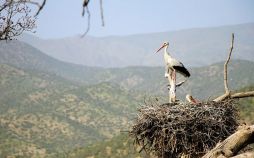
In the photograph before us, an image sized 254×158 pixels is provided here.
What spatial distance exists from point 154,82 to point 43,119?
3540 inches

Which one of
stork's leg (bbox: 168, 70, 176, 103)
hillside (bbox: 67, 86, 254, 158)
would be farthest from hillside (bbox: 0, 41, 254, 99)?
stork's leg (bbox: 168, 70, 176, 103)

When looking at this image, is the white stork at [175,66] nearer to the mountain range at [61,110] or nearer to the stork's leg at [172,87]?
the stork's leg at [172,87]

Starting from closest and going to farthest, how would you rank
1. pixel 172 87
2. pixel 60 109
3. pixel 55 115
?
1. pixel 172 87
2. pixel 55 115
3. pixel 60 109

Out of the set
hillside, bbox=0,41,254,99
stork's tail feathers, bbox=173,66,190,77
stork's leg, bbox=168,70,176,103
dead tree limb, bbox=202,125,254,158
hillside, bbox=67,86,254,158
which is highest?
hillside, bbox=0,41,254,99

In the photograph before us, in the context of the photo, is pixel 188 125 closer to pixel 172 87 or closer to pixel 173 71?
pixel 172 87

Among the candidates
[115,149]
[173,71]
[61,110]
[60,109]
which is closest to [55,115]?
[61,110]

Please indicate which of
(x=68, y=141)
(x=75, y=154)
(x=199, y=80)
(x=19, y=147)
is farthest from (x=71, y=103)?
(x=199, y=80)

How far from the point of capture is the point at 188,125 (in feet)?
32.1

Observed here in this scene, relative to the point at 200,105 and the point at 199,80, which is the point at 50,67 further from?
the point at 200,105

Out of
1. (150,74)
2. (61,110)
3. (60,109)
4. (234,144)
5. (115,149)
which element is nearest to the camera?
(234,144)

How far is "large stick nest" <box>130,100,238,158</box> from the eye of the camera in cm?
971

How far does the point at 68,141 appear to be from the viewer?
60.1m

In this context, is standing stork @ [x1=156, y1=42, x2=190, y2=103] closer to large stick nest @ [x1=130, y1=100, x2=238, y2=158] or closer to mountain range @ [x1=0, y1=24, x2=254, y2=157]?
large stick nest @ [x1=130, y1=100, x2=238, y2=158]

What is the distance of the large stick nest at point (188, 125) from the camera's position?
31.9ft
